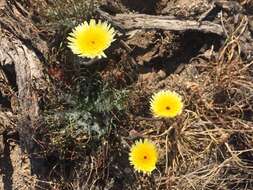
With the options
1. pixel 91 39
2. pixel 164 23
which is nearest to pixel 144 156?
pixel 91 39

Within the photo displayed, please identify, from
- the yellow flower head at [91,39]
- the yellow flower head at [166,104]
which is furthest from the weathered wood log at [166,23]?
the yellow flower head at [166,104]

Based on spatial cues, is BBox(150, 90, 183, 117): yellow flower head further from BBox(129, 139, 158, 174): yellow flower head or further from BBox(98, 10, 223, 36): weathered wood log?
BBox(98, 10, 223, 36): weathered wood log

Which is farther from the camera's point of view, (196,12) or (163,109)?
(196,12)

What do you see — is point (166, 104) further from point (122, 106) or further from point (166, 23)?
point (166, 23)

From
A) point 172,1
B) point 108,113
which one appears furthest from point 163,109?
point 172,1

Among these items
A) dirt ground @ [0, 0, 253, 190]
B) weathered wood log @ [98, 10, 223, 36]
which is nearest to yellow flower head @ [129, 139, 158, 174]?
dirt ground @ [0, 0, 253, 190]

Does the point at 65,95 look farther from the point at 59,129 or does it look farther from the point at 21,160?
the point at 21,160
